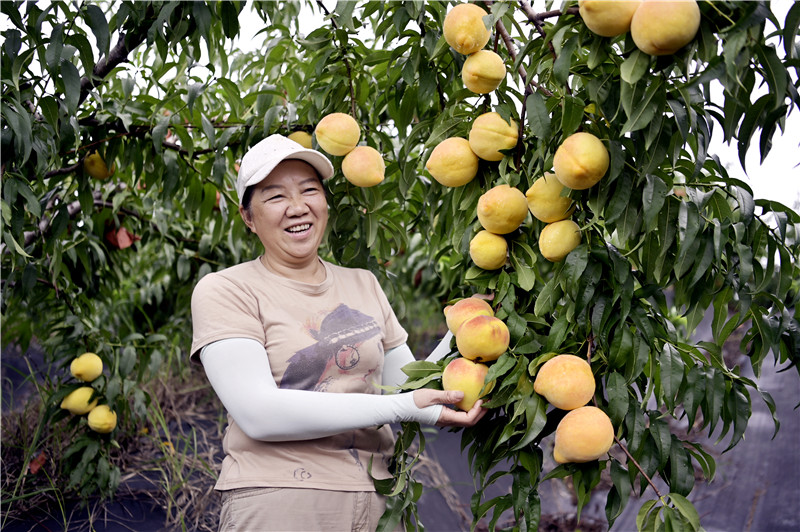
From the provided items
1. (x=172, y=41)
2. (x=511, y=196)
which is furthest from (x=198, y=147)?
(x=511, y=196)

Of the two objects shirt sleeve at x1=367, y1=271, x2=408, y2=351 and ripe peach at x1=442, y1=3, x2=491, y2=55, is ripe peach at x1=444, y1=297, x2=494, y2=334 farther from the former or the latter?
ripe peach at x1=442, y1=3, x2=491, y2=55

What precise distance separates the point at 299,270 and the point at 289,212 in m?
0.13

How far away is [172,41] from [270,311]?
25.4 inches

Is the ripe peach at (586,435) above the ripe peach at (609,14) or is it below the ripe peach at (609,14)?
below

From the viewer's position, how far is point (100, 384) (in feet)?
6.83

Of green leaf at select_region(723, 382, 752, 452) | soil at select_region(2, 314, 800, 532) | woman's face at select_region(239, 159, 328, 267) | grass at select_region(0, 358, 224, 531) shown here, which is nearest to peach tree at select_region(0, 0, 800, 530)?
green leaf at select_region(723, 382, 752, 452)

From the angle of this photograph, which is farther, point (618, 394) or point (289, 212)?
point (289, 212)

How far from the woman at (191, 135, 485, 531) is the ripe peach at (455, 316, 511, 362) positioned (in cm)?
8

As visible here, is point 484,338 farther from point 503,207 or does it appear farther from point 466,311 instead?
point 503,207

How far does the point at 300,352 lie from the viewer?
131cm

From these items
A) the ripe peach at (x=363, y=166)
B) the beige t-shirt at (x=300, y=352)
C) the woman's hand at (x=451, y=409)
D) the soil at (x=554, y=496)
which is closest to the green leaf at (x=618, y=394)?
the woman's hand at (x=451, y=409)

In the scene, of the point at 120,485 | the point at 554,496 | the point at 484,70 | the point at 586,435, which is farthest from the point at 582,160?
the point at 554,496

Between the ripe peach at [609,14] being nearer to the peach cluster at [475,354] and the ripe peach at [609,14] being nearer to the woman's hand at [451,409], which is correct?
Result: the peach cluster at [475,354]

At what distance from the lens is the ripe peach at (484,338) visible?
1.10m
